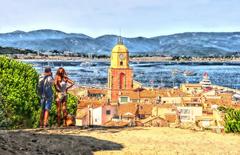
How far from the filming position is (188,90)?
112688 mm

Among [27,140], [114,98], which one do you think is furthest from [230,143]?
[114,98]

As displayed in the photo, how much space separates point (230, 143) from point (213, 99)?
230ft

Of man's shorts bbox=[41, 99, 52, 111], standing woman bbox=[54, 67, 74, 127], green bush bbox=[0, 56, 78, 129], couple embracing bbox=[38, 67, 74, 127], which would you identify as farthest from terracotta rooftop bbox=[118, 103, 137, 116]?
man's shorts bbox=[41, 99, 52, 111]

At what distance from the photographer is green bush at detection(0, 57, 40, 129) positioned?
2355 cm

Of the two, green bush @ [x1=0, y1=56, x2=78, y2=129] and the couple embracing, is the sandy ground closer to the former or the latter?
the couple embracing

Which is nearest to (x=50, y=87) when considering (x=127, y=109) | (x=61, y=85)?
(x=61, y=85)

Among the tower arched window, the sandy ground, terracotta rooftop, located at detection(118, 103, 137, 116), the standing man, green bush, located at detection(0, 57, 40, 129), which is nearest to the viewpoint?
the sandy ground

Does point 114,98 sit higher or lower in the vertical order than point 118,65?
lower

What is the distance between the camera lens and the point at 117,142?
15.6 metres

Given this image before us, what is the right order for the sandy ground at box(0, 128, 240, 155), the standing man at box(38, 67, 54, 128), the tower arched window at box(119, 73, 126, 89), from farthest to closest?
the tower arched window at box(119, 73, 126, 89), the standing man at box(38, 67, 54, 128), the sandy ground at box(0, 128, 240, 155)

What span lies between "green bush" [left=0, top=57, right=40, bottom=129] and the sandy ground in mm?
6737

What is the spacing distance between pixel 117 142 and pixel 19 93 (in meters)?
9.59

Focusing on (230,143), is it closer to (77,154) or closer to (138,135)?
(138,135)

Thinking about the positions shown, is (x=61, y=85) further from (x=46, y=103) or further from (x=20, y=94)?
(x=20, y=94)
